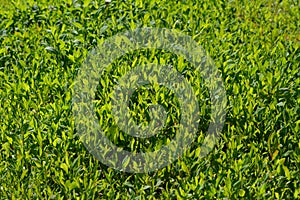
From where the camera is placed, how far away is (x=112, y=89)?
4.42 metres

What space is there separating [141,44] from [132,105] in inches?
38.3

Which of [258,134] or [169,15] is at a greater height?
[169,15]

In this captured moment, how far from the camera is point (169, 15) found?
19.2ft

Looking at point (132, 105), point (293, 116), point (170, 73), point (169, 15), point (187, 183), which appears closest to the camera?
point (187, 183)

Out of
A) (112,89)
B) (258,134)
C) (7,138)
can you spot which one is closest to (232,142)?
(258,134)

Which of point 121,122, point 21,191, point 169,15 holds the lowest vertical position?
point 21,191

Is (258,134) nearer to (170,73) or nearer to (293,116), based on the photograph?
(293,116)

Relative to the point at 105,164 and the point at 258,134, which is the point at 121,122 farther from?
the point at 258,134

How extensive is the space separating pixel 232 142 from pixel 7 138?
155cm

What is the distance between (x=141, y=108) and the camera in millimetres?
4203

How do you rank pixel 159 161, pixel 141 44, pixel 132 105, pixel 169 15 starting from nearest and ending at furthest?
pixel 159 161, pixel 132 105, pixel 141 44, pixel 169 15

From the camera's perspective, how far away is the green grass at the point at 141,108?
11.3 feet

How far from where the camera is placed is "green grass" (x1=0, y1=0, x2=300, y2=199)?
344 centimetres

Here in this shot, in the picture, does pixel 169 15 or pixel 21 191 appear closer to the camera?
pixel 21 191
